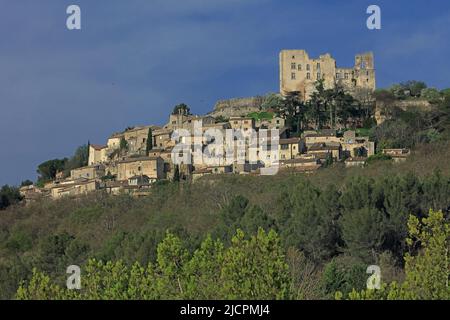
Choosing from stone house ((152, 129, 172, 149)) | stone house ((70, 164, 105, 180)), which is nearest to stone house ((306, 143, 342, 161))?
stone house ((152, 129, 172, 149))

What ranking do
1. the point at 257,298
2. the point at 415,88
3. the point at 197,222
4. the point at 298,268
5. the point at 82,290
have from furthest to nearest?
the point at 415,88
the point at 197,222
the point at 298,268
the point at 82,290
the point at 257,298

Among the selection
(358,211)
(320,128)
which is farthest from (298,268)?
(320,128)

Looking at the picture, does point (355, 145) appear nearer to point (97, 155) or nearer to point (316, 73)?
point (316, 73)

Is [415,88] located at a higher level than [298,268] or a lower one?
higher

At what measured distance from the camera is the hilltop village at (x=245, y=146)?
218 feet

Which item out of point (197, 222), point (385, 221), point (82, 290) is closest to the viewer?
point (82, 290)

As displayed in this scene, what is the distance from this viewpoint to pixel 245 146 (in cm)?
6944

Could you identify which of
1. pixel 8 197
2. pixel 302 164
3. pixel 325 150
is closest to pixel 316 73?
pixel 325 150

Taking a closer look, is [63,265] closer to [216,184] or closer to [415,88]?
[216,184]

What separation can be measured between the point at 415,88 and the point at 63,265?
38.5 meters

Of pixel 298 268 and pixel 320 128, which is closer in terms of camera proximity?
pixel 298 268

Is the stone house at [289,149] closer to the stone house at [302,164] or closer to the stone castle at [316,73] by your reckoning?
the stone house at [302,164]

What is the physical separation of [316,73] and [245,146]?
1088cm
